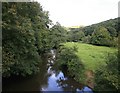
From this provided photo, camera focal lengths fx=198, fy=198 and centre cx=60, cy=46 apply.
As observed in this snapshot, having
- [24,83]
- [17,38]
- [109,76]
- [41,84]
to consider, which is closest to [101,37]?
[41,84]

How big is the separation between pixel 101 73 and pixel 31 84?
24.9ft

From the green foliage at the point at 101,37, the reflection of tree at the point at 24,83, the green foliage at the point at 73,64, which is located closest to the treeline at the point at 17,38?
the reflection of tree at the point at 24,83

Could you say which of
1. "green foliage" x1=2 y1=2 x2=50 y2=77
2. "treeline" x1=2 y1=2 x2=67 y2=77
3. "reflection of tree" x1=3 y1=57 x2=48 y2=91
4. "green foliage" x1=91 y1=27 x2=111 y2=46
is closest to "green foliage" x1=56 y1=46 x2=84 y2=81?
"reflection of tree" x1=3 y1=57 x2=48 y2=91

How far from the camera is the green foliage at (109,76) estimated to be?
15523 mm

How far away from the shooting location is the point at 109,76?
1595cm

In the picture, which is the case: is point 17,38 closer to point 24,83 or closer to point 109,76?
point 24,83

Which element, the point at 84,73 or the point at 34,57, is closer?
the point at 34,57

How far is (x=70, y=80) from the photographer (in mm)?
23359

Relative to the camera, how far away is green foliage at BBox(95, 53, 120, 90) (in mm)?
15523

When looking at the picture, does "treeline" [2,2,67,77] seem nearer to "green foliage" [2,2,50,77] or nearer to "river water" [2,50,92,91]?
"green foliage" [2,2,50,77]

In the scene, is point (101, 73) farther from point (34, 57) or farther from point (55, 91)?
point (34, 57)

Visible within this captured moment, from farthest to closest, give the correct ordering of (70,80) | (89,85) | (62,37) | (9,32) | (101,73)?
(62,37) → (70,80) → (89,85) → (101,73) → (9,32)

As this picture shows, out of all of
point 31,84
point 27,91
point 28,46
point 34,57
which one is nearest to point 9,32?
point 28,46

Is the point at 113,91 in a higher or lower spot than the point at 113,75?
lower
